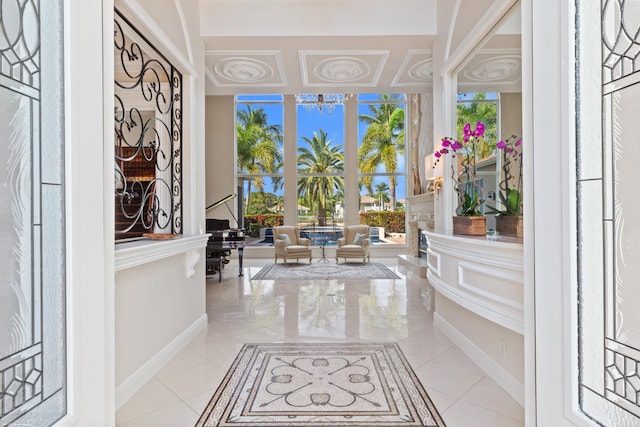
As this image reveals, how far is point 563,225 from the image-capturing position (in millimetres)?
1089

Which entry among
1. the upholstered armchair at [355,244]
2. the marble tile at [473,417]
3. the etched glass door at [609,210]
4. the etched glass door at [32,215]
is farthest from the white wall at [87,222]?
the upholstered armchair at [355,244]

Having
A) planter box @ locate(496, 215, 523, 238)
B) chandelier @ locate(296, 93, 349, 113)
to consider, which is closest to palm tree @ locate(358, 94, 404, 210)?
chandelier @ locate(296, 93, 349, 113)

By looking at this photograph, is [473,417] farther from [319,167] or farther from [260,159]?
[260,159]

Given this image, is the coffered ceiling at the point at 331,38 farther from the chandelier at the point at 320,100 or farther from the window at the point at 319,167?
the window at the point at 319,167

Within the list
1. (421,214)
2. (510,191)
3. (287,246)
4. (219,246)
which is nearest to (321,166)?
(287,246)

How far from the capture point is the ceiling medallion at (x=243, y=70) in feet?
13.9

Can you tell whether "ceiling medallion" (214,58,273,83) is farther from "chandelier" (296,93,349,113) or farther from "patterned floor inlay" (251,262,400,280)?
"chandelier" (296,93,349,113)

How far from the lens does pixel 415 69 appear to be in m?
4.49

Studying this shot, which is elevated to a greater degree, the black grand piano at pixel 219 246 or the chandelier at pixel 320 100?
the chandelier at pixel 320 100

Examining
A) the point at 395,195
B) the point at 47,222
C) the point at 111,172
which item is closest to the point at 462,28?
the point at 111,172

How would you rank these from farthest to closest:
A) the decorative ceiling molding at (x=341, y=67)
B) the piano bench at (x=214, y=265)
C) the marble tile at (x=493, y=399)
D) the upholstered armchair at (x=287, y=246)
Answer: the upholstered armchair at (x=287, y=246) → the piano bench at (x=214, y=265) → the decorative ceiling molding at (x=341, y=67) → the marble tile at (x=493, y=399)

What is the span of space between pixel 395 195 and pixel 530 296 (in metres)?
8.94

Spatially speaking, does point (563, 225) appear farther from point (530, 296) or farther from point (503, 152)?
point (503, 152)

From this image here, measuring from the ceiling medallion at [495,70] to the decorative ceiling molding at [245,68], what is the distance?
2.24 m
